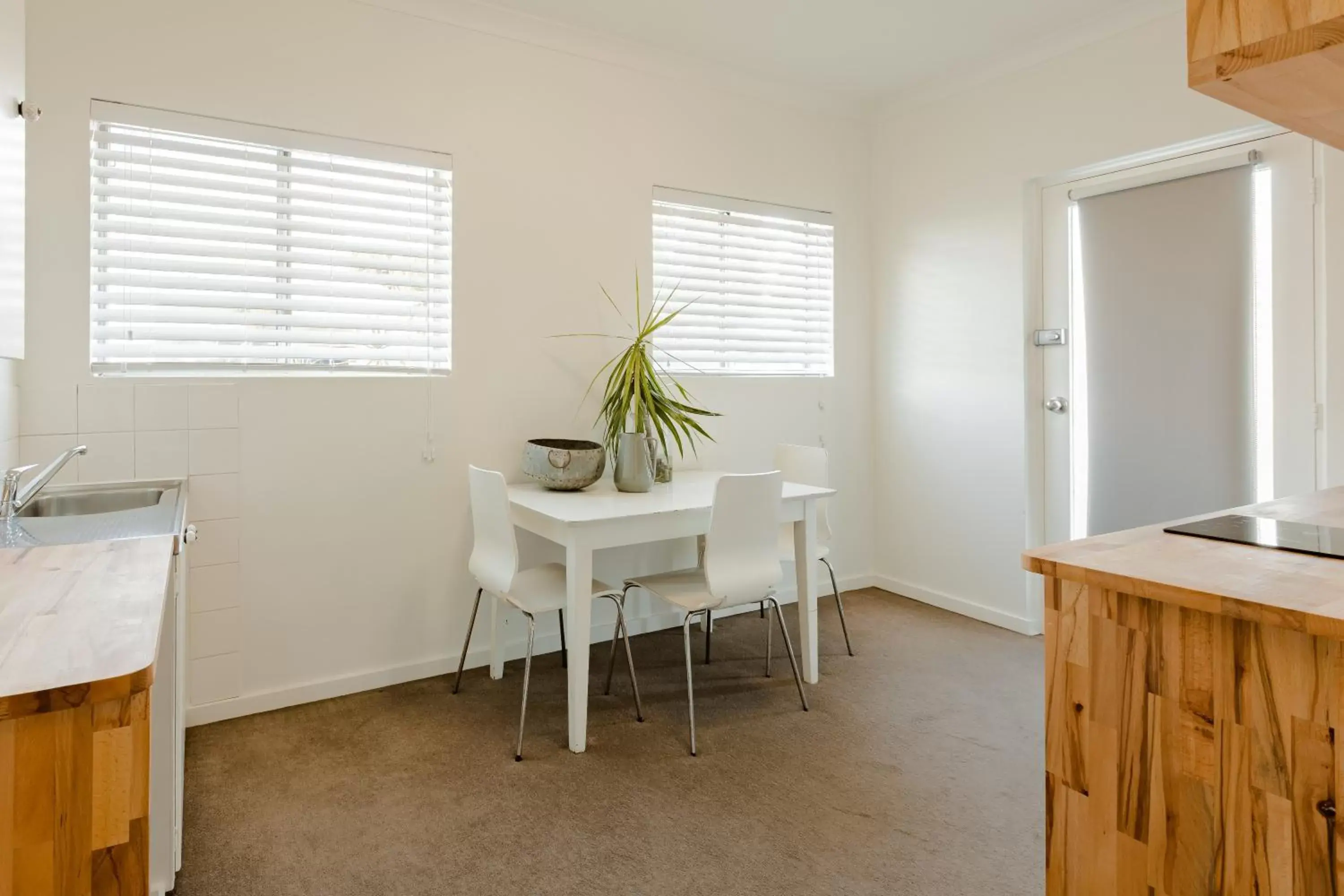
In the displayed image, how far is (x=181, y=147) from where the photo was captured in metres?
2.53

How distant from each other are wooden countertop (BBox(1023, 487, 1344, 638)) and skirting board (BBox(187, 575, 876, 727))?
2427mm

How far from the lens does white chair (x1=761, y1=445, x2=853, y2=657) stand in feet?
10.7

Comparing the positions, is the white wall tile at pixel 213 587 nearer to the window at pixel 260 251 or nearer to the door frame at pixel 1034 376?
the window at pixel 260 251

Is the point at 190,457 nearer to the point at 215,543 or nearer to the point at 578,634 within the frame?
the point at 215,543

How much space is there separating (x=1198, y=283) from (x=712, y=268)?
204cm

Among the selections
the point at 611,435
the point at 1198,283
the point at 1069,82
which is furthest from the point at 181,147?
the point at 1198,283

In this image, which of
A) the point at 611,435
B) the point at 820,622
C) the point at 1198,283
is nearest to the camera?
the point at 1198,283

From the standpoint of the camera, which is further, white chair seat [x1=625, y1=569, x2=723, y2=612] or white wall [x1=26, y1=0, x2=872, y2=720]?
white chair seat [x1=625, y1=569, x2=723, y2=612]

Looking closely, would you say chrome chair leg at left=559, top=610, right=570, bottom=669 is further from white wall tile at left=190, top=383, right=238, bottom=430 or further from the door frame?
the door frame

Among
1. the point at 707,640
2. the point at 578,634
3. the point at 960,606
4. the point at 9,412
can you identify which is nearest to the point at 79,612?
the point at 578,634

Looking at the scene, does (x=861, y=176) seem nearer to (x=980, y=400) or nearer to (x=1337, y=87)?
(x=980, y=400)

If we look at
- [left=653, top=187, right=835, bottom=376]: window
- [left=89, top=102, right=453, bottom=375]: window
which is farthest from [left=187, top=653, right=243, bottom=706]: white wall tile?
[left=653, top=187, right=835, bottom=376]: window

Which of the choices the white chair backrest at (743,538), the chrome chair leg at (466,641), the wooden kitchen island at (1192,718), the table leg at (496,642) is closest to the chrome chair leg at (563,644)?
the table leg at (496,642)

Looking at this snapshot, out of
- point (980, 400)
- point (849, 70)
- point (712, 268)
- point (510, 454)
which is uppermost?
point (849, 70)
